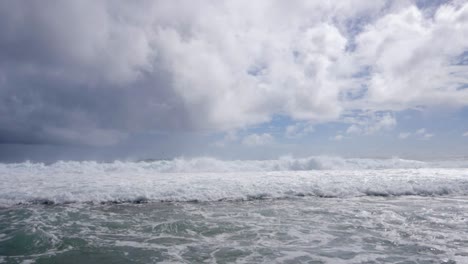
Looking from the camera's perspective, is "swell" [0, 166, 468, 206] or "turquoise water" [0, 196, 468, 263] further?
"swell" [0, 166, 468, 206]

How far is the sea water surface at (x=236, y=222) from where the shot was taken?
7.12 m

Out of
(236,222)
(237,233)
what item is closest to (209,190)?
(236,222)

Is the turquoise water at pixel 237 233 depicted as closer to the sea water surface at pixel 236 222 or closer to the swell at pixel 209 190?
the sea water surface at pixel 236 222

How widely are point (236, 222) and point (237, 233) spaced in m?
1.32

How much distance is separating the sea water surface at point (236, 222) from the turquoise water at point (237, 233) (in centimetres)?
3

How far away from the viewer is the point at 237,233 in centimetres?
880

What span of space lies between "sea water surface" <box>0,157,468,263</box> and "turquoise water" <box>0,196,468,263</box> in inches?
1.2

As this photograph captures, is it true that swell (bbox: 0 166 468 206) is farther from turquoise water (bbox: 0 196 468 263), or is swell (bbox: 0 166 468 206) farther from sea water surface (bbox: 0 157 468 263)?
turquoise water (bbox: 0 196 468 263)

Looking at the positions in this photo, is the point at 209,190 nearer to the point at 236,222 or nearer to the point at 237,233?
the point at 236,222

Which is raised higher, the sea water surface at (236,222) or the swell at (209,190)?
the swell at (209,190)

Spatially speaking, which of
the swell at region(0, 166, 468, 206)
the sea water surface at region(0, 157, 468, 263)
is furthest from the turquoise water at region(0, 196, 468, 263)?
the swell at region(0, 166, 468, 206)

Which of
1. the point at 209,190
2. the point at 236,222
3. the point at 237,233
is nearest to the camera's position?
the point at 237,233

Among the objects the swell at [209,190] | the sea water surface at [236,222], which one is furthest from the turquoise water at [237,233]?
the swell at [209,190]

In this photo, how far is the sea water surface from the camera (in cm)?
712
